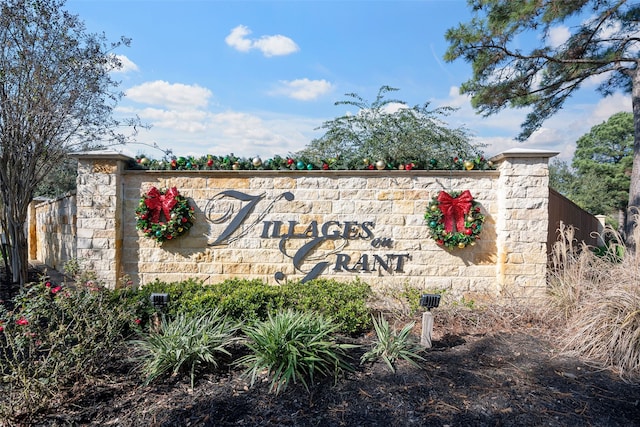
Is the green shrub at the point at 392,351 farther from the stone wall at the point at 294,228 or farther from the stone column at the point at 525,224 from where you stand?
the stone column at the point at 525,224

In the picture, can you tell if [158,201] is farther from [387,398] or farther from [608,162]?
[608,162]

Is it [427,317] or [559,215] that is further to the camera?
[559,215]

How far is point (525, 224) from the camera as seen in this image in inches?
209

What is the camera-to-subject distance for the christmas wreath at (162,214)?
5598 millimetres

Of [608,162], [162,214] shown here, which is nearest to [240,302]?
[162,214]

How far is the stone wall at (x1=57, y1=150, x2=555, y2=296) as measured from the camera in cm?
557

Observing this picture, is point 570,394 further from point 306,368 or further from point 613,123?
point 613,123

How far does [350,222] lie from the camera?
5676 millimetres

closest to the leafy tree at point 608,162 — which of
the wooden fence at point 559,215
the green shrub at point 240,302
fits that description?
the wooden fence at point 559,215

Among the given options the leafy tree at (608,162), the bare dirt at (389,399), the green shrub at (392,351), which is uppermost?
the leafy tree at (608,162)

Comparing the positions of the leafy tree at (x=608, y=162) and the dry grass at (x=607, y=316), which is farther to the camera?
the leafy tree at (x=608, y=162)

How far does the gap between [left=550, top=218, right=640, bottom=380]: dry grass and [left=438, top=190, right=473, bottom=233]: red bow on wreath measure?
5.16ft

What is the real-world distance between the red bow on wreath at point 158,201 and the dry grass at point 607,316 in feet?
17.2

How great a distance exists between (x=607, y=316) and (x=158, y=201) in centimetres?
566
